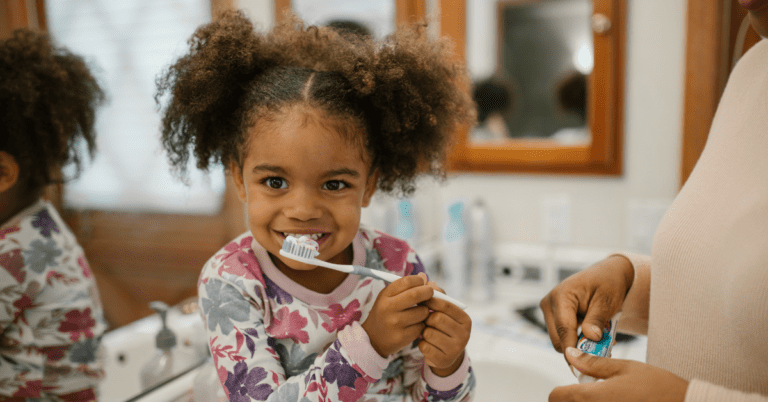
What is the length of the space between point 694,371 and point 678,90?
0.89 metres

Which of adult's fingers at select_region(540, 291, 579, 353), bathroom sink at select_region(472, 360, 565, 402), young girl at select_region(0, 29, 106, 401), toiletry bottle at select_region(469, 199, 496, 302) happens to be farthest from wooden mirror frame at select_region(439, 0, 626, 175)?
young girl at select_region(0, 29, 106, 401)

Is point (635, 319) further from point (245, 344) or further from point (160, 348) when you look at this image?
point (160, 348)

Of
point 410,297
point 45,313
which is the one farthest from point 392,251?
point 45,313

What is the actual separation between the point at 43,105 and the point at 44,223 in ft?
0.49

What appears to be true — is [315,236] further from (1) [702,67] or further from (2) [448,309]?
(1) [702,67]

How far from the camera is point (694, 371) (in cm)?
58

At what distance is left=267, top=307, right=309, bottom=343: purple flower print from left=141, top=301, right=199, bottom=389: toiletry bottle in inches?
11.7

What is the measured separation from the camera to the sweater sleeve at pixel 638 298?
69 cm

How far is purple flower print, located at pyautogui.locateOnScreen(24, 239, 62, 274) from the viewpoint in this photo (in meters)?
0.60

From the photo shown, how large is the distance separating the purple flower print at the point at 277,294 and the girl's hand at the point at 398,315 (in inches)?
5.0

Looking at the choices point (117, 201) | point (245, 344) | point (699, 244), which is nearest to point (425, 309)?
point (245, 344)

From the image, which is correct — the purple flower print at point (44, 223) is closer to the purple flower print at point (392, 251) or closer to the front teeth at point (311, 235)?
the front teeth at point (311, 235)

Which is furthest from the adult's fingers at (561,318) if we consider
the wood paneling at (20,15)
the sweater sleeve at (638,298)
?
the wood paneling at (20,15)

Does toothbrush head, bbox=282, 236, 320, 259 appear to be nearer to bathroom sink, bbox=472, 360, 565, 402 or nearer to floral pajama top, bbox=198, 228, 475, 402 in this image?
floral pajama top, bbox=198, 228, 475, 402
